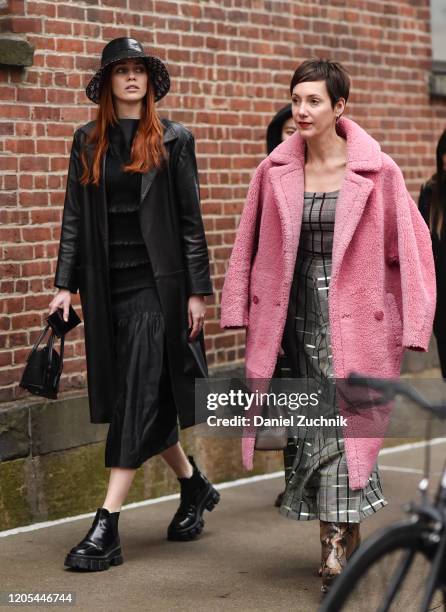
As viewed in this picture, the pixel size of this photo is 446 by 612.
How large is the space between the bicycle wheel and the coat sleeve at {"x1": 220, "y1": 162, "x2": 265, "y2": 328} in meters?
2.36

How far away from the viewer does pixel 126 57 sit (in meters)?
6.13

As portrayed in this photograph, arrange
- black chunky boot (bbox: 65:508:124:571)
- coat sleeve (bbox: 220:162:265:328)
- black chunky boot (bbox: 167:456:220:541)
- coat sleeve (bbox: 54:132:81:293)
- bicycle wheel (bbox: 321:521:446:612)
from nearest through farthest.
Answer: bicycle wheel (bbox: 321:521:446:612) < coat sleeve (bbox: 220:162:265:328) < black chunky boot (bbox: 65:508:124:571) < coat sleeve (bbox: 54:132:81:293) < black chunky boot (bbox: 167:456:220:541)

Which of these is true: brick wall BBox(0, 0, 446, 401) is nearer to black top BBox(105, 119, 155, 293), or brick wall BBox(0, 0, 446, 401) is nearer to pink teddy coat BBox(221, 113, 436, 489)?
black top BBox(105, 119, 155, 293)

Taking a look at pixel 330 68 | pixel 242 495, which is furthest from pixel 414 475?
pixel 330 68

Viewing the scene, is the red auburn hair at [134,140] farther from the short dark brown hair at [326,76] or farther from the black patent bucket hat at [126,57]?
the short dark brown hair at [326,76]

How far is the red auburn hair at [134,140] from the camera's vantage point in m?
6.19

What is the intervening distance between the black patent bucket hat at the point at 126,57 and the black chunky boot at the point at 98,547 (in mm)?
1859

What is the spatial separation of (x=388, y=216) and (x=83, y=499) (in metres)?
2.50

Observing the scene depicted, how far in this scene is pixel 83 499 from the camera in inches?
288

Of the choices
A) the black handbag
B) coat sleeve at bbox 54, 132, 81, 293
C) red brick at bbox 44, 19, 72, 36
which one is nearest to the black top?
coat sleeve at bbox 54, 132, 81, 293

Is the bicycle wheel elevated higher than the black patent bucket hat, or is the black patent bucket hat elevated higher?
the black patent bucket hat

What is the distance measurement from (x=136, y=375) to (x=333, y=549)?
126 centimetres

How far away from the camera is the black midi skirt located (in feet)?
20.5

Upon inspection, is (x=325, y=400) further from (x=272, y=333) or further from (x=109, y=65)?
(x=109, y=65)
